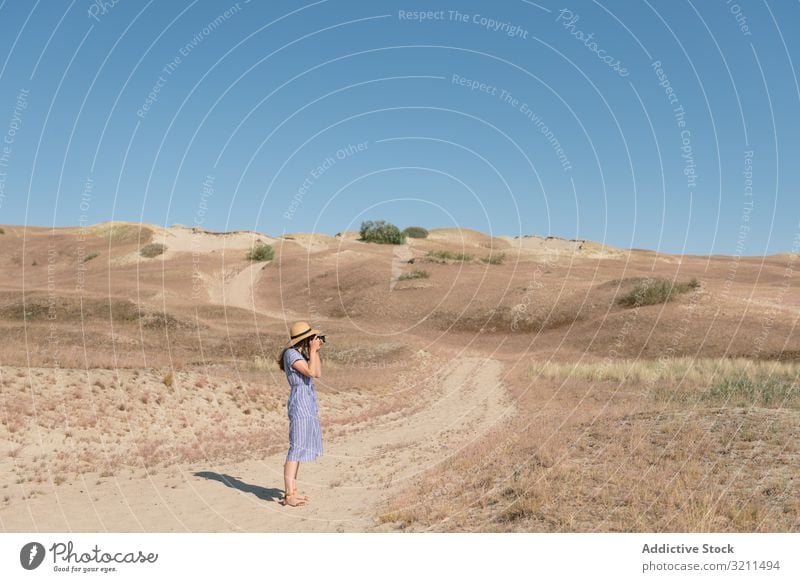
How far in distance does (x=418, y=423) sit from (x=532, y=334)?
33.1 m

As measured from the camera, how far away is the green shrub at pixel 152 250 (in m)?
102

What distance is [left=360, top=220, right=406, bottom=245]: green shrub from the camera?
117 meters

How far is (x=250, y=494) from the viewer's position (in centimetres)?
1255

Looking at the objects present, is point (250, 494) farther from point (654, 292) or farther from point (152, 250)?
point (152, 250)

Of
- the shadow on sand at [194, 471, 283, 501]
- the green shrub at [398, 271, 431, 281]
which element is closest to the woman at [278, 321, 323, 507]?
the shadow on sand at [194, 471, 283, 501]

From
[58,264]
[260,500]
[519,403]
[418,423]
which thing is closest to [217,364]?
[418,423]

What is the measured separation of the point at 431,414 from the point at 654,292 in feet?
118

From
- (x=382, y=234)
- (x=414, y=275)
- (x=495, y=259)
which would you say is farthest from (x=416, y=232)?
(x=414, y=275)

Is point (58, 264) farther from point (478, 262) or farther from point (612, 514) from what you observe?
point (612, 514)

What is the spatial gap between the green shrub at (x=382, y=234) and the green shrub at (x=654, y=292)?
6539 centimetres

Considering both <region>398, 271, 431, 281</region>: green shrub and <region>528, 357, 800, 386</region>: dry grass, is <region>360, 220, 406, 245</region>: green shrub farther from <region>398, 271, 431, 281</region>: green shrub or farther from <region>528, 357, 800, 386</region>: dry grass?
<region>528, 357, 800, 386</region>: dry grass

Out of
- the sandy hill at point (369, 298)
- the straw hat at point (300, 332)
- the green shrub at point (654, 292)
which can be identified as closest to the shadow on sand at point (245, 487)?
the straw hat at point (300, 332)
